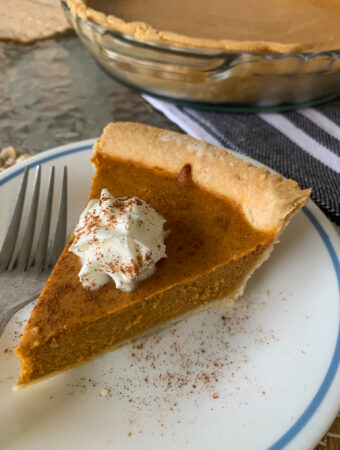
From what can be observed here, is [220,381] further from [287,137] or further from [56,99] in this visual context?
[56,99]

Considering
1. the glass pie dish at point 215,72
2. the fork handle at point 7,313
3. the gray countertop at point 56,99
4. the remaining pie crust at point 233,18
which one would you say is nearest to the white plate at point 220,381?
the fork handle at point 7,313

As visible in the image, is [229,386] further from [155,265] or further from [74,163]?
[74,163]

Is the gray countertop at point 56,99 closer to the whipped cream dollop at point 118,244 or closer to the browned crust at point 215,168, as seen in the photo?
the browned crust at point 215,168

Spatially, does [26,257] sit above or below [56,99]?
below

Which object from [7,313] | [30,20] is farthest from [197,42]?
[30,20]

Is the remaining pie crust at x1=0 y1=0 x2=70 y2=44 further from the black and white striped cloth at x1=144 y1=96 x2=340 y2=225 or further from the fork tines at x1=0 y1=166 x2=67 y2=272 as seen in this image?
the fork tines at x1=0 y1=166 x2=67 y2=272

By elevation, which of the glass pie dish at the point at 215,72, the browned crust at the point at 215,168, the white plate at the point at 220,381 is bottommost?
the white plate at the point at 220,381
